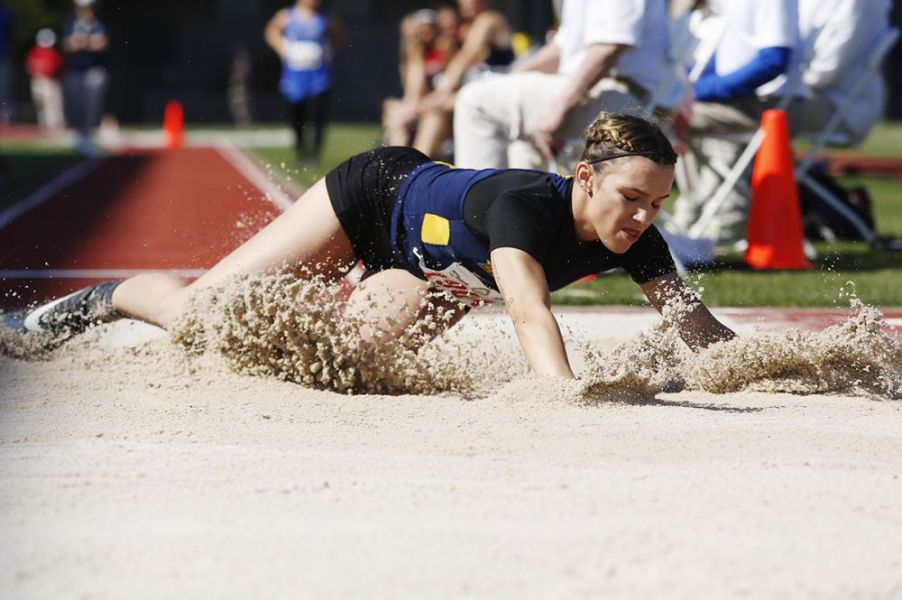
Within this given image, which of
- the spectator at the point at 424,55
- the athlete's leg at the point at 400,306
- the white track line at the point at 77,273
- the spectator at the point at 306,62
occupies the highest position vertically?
the athlete's leg at the point at 400,306

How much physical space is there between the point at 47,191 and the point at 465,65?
15.3 feet

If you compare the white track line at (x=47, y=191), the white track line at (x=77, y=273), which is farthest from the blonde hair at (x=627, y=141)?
the white track line at (x=47, y=191)

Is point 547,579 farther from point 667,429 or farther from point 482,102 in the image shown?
point 482,102

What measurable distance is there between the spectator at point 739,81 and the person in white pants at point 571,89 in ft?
2.48

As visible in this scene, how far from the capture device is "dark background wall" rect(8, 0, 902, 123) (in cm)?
3934

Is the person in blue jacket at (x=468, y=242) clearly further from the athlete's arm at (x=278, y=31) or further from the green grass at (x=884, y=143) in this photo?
the green grass at (x=884, y=143)

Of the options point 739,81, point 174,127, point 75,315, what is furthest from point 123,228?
point 174,127

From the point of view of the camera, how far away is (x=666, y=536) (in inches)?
117

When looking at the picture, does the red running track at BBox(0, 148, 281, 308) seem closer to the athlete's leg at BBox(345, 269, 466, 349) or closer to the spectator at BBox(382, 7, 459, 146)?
the athlete's leg at BBox(345, 269, 466, 349)

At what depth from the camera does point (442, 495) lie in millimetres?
3260

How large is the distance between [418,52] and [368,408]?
33.0 feet

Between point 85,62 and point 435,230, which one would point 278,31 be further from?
point 435,230

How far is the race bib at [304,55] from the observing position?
1717 centimetres

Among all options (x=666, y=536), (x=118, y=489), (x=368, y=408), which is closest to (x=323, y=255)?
(x=368, y=408)
